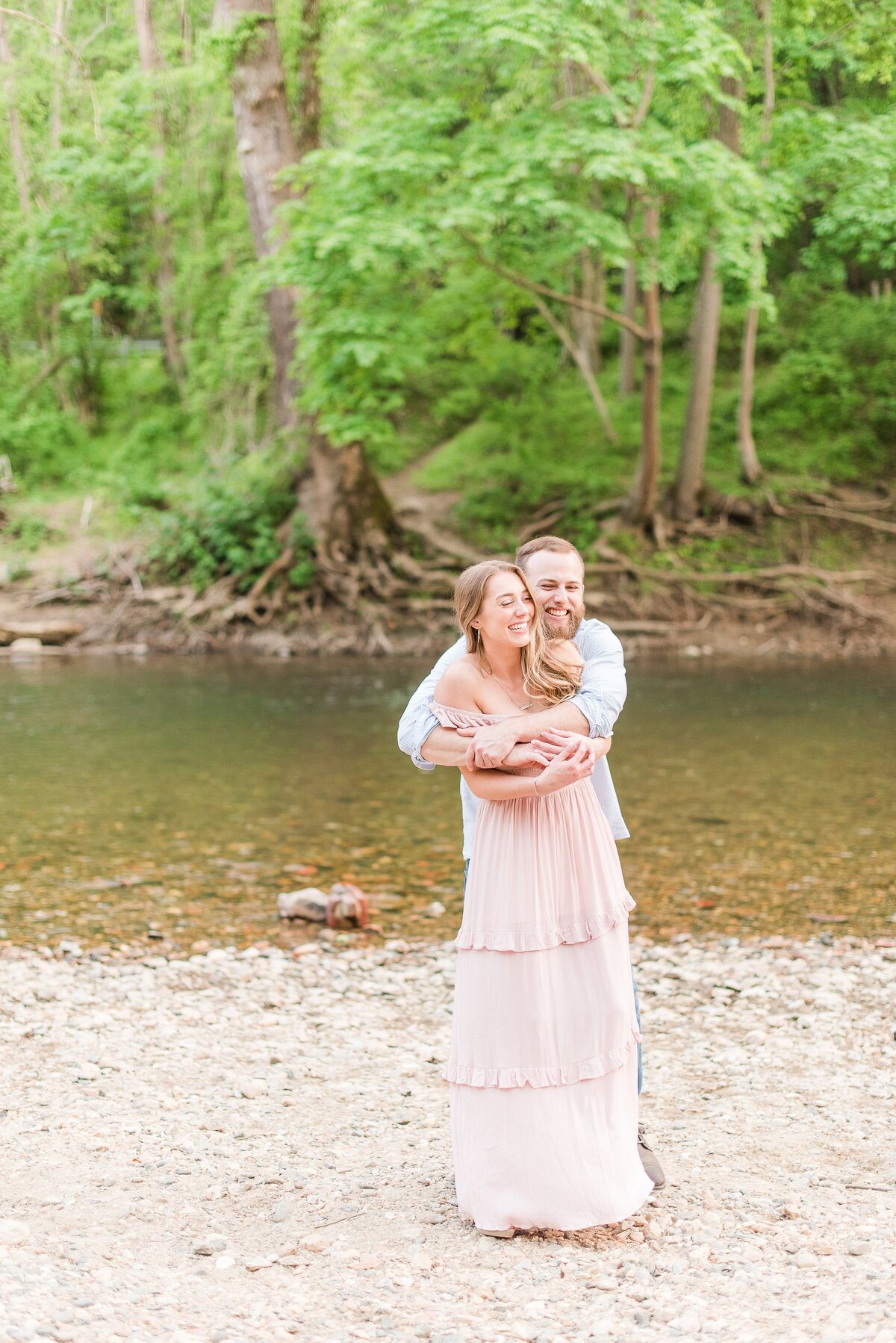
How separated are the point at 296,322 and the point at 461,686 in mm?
16524

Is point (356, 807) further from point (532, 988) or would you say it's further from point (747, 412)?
point (747, 412)

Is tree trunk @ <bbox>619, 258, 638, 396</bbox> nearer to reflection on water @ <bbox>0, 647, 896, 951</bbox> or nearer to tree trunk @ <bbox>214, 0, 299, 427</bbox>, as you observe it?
tree trunk @ <bbox>214, 0, 299, 427</bbox>

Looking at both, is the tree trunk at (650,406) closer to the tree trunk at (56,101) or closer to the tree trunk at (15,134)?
the tree trunk at (56,101)

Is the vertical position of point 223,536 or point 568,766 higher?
point 568,766

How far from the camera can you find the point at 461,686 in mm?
3771

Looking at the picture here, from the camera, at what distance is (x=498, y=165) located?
14.9m

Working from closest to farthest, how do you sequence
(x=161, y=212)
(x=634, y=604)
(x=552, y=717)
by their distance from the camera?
(x=552, y=717), (x=634, y=604), (x=161, y=212)

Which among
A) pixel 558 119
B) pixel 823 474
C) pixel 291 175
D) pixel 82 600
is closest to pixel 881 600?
pixel 823 474

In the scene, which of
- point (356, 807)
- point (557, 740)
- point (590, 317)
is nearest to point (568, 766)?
point (557, 740)

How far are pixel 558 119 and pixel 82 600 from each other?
11.2 metres

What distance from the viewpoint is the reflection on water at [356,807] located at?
7750mm

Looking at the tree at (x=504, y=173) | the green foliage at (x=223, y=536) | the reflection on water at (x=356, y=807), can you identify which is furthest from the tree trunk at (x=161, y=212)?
the reflection on water at (x=356, y=807)

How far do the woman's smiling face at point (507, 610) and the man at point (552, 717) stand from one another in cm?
15

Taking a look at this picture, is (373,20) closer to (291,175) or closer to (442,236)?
(291,175)
